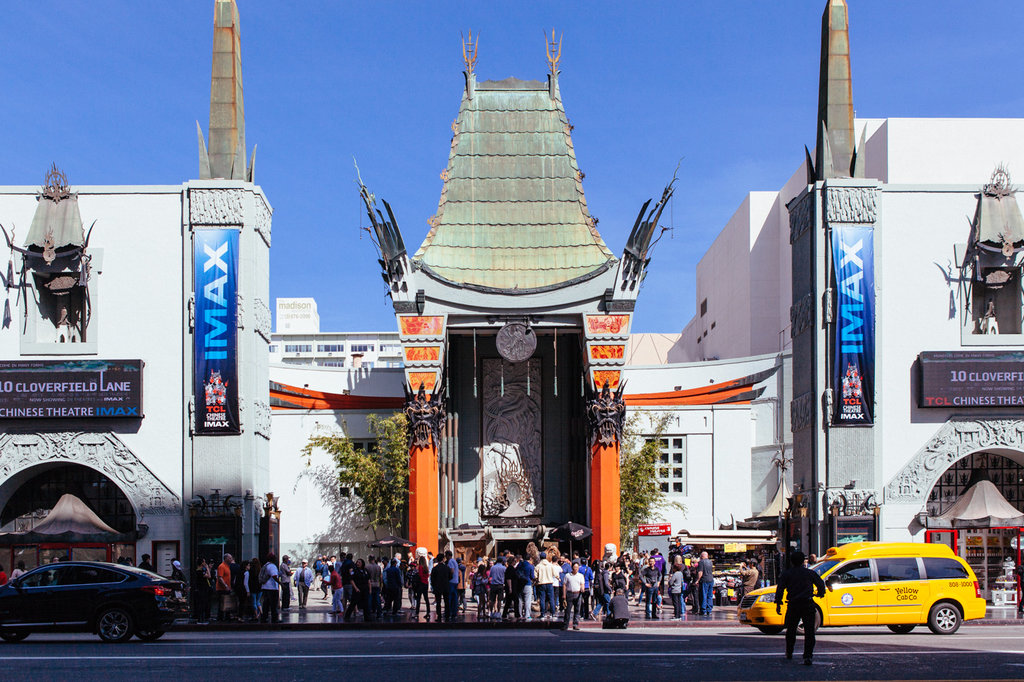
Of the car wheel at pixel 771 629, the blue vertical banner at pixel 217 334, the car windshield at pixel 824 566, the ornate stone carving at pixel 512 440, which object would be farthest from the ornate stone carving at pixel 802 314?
the blue vertical banner at pixel 217 334

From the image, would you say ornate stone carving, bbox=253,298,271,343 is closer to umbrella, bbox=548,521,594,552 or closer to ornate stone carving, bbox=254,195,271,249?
ornate stone carving, bbox=254,195,271,249

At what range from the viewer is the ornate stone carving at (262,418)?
35562 mm

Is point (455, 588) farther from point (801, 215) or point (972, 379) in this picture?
point (972, 379)

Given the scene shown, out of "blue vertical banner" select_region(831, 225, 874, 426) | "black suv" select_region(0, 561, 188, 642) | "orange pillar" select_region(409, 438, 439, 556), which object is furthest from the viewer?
"orange pillar" select_region(409, 438, 439, 556)

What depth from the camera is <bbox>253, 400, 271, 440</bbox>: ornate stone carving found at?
35.6 m

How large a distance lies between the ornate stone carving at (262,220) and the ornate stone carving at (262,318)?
1.83 metres

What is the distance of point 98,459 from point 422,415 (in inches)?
521

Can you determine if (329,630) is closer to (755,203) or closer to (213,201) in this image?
(213,201)

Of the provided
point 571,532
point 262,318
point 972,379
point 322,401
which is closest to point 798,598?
point 972,379

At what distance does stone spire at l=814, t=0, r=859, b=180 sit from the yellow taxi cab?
1479 cm

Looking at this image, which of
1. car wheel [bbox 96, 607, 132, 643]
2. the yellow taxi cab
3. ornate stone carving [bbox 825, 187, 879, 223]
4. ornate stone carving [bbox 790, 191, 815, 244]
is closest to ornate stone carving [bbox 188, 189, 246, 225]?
car wheel [bbox 96, 607, 132, 643]

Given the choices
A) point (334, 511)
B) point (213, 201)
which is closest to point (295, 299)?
point (334, 511)

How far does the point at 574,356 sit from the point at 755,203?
24878 millimetres

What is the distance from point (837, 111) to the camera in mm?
36469
